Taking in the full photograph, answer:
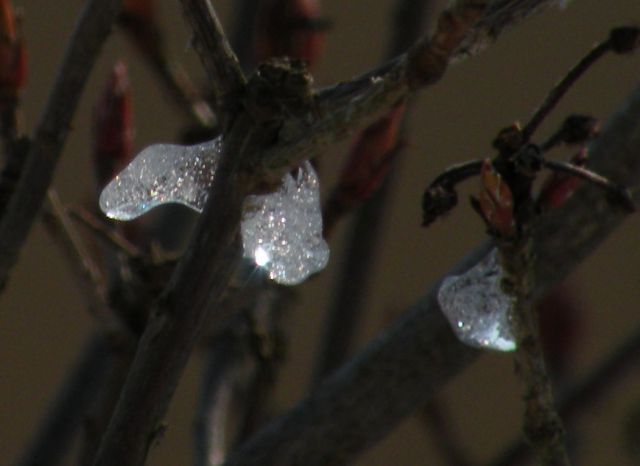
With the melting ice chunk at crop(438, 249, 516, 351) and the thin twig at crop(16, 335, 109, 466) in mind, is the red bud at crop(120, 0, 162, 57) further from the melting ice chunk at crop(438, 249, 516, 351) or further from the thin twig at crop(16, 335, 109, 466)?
the melting ice chunk at crop(438, 249, 516, 351)

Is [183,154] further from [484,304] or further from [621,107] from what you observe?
[621,107]

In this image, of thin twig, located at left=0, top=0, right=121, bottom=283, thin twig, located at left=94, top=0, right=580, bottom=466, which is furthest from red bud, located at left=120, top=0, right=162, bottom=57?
thin twig, located at left=94, top=0, right=580, bottom=466

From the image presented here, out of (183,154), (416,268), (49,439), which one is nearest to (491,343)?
(183,154)

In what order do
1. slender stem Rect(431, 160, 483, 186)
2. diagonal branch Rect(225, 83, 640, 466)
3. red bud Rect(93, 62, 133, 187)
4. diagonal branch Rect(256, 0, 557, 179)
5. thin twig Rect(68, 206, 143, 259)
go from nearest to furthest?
diagonal branch Rect(256, 0, 557, 179) → slender stem Rect(431, 160, 483, 186) → diagonal branch Rect(225, 83, 640, 466) → thin twig Rect(68, 206, 143, 259) → red bud Rect(93, 62, 133, 187)

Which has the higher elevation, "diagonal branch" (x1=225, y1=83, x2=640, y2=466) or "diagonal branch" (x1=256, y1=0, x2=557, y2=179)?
"diagonal branch" (x1=225, y1=83, x2=640, y2=466)

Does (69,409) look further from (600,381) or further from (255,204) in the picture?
Result: (255,204)

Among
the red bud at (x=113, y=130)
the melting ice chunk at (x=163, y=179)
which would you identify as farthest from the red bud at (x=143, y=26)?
the melting ice chunk at (x=163, y=179)
